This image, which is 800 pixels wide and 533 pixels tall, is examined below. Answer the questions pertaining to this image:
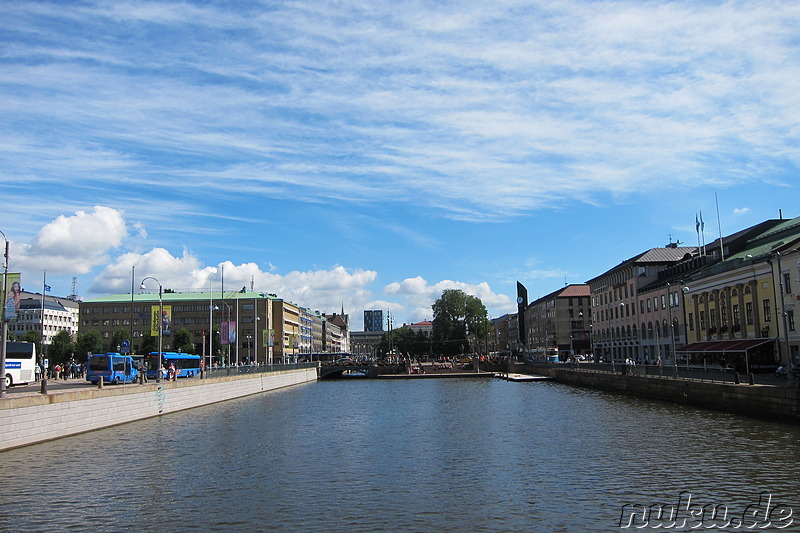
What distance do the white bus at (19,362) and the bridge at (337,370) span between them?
81.4 metres

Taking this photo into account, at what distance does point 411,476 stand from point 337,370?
114314 mm

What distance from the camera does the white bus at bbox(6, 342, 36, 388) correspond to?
5466cm

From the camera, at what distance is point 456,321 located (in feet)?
619

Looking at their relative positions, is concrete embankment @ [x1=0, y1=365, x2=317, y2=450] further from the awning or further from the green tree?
the green tree

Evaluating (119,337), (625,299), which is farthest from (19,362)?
(119,337)

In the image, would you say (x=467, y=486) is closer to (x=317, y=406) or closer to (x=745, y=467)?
(x=745, y=467)

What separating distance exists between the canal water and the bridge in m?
93.7

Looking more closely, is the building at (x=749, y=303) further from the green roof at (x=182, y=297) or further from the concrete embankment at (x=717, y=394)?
the green roof at (x=182, y=297)

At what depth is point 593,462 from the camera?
28109 mm

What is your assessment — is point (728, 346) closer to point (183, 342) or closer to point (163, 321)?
point (163, 321)

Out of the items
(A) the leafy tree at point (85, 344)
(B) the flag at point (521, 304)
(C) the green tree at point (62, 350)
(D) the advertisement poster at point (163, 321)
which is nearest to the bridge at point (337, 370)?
(B) the flag at point (521, 304)

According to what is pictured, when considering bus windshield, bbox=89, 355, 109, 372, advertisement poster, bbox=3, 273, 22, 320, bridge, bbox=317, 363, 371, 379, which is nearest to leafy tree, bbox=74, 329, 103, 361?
bridge, bbox=317, 363, 371, 379

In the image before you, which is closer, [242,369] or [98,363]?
[98,363]

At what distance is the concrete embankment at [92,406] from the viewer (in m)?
31.6
